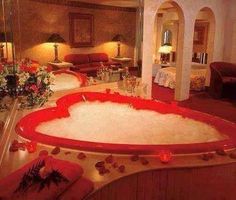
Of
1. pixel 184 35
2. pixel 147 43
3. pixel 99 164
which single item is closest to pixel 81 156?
pixel 99 164

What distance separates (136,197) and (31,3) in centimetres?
247

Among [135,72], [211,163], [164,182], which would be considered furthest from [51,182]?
[135,72]

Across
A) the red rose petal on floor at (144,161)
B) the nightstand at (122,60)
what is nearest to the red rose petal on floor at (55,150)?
the red rose petal on floor at (144,161)

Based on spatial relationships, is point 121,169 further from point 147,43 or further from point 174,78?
point 174,78

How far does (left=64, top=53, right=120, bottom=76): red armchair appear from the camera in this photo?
383cm

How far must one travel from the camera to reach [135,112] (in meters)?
3.51

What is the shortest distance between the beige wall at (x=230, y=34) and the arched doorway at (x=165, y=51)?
4.08 ft

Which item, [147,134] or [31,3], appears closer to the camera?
[147,134]

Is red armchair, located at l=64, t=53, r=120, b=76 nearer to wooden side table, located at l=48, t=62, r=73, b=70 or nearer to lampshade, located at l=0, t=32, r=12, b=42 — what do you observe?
wooden side table, located at l=48, t=62, r=73, b=70

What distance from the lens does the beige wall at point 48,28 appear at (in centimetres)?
324

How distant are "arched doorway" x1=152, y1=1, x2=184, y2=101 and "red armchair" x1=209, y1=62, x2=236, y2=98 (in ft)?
3.30

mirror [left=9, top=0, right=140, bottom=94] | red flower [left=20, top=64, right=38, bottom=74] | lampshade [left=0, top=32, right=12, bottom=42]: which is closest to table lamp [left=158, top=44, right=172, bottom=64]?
mirror [left=9, top=0, right=140, bottom=94]

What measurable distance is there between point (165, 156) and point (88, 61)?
2.32 metres

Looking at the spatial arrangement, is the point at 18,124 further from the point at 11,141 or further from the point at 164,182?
the point at 164,182
